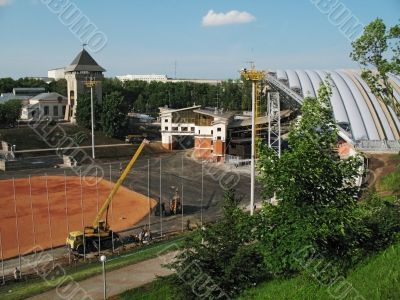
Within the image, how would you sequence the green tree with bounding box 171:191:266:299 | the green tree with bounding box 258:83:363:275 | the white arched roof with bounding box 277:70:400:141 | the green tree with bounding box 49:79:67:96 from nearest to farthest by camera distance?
the green tree with bounding box 258:83:363:275 → the green tree with bounding box 171:191:266:299 → the white arched roof with bounding box 277:70:400:141 → the green tree with bounding box 49:79:67:96

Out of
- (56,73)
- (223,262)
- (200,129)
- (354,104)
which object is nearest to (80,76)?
(200,129)

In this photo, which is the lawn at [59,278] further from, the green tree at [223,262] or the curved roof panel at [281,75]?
the curved roof panel at [281,75]

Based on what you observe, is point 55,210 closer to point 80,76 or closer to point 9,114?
point 9,114

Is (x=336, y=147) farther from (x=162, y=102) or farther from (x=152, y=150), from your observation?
(x=162, y=102)

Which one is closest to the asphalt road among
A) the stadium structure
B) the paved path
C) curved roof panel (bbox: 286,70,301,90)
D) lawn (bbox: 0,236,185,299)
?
lawn (bbox: 0,236,185,299)

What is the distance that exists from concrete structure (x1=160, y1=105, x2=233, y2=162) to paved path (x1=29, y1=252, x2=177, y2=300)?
34.7 metres

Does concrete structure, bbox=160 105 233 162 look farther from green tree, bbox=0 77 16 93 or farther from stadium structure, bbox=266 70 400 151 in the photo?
green tree, bbox=0 77 16 93

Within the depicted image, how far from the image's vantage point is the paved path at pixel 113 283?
1377cm

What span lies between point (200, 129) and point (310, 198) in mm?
43878

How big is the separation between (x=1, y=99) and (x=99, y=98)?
1706cm

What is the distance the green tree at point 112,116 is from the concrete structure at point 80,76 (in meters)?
7.47

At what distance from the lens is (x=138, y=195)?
113 ft

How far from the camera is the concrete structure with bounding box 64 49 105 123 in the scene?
227ft

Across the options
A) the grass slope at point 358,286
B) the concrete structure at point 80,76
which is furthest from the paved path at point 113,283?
the concrete structure at point 80,76
